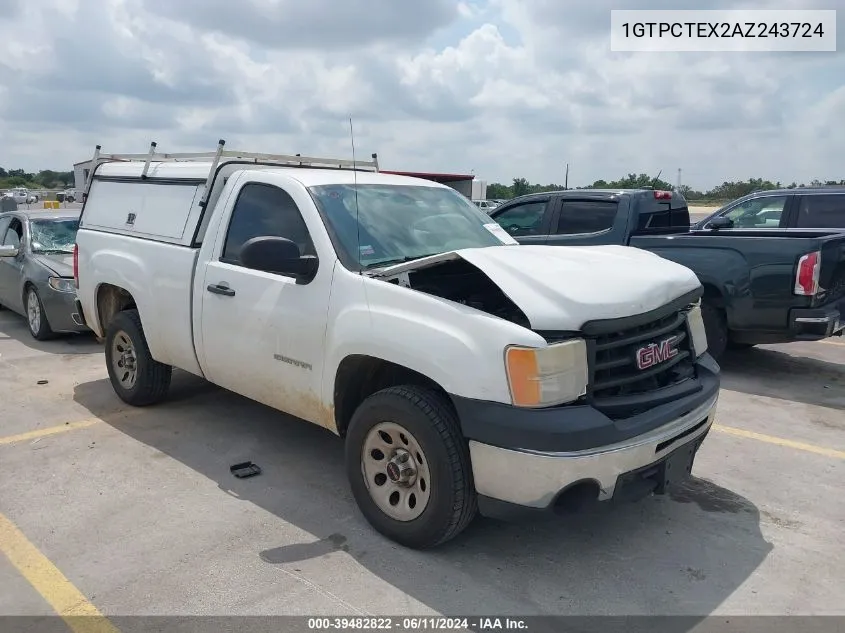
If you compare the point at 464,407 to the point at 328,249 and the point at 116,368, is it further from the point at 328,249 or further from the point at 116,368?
the point at 116,368

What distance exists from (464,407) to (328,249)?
133 centimetres

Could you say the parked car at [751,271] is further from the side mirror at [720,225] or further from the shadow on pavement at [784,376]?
the side mirror at [720,225]

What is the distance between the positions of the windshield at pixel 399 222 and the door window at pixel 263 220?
207 mm

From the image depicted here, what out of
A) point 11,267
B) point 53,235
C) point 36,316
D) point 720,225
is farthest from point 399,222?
point 11,267

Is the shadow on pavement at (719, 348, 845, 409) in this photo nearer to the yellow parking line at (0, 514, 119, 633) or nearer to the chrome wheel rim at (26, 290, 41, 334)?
the yellow parking line at (0, 514, 119, 633)

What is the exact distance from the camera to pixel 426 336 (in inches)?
128

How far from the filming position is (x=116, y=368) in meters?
5.76

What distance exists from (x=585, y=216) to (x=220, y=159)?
4.84 meters

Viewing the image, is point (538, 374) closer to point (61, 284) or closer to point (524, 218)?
point (524, 218)

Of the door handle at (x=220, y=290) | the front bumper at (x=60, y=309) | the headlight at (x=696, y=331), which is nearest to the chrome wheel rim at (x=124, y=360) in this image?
the door handle at (x=220, y=290)

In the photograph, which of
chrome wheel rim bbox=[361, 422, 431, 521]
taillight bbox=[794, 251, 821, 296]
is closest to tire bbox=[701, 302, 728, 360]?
taillight bbox=[794, 251, 821, 296]

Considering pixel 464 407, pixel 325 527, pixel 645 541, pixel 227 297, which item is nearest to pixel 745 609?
pixel 645 541

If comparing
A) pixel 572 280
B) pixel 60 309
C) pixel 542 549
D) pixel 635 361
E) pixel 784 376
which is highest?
pixel 572 280

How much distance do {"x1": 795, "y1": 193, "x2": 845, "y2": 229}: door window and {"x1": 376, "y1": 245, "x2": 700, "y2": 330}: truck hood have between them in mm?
6534
